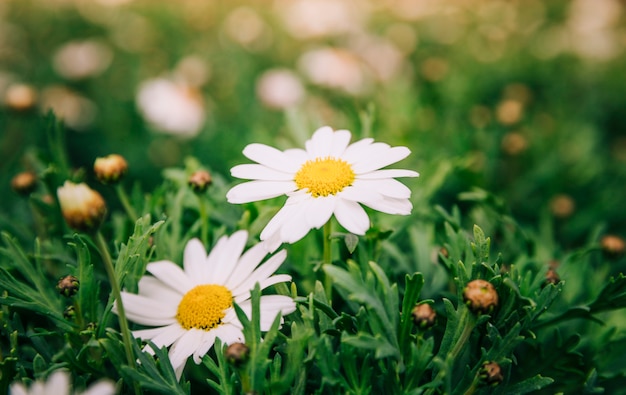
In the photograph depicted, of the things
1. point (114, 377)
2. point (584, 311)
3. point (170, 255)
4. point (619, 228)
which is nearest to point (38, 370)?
point (114, 377)

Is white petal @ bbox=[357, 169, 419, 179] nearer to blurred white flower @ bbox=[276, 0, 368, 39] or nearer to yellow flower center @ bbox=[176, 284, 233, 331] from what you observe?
yellow flower center @ bbox=[176, 284, 233, 331]

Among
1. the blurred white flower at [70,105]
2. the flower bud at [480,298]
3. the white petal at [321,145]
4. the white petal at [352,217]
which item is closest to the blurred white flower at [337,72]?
the blurred white flower at [70,105]

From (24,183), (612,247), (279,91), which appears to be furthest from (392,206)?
(279,91)

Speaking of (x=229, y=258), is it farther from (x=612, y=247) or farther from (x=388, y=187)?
(x=612, y=247)

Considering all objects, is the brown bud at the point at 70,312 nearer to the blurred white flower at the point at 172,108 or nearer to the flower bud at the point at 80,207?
the flower bud at the point at 80,207

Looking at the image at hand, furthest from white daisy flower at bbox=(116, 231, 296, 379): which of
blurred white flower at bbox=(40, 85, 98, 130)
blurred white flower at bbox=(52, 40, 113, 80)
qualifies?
blurred white flower at bbox=(52, 40, 113, 80)

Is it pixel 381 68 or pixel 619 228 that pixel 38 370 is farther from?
pixel 381 68
